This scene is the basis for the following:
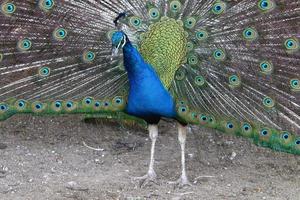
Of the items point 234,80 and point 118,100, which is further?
point 118,100

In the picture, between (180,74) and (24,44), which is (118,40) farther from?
(24,44)

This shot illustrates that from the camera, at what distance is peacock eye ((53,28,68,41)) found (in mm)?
4016

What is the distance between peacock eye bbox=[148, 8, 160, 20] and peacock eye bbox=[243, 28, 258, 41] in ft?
1.80

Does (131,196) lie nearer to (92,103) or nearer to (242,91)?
(92,103)

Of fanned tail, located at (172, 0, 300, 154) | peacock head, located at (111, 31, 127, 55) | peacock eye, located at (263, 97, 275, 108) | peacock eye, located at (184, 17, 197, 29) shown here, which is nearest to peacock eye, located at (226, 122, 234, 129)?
fanned tail, located at (172, 0, 300, 154)

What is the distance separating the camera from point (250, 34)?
3850mm

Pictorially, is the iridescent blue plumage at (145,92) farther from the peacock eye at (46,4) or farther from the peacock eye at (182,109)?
the peacock eye at (46,4)

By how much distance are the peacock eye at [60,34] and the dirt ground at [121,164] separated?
914 millimetres

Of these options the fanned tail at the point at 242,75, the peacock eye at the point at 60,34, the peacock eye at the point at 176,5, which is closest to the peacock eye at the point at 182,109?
the fanned tail at the point at 242,75

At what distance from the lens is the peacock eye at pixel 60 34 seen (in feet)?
13.2

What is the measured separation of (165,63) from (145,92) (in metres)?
0.24

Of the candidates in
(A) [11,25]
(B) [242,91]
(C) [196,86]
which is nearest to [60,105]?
(A) [11,25]

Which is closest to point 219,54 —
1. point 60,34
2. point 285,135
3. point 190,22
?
point 190,22

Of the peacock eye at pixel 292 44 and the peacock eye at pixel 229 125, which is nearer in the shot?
the peacock eye at pixel 292 44
